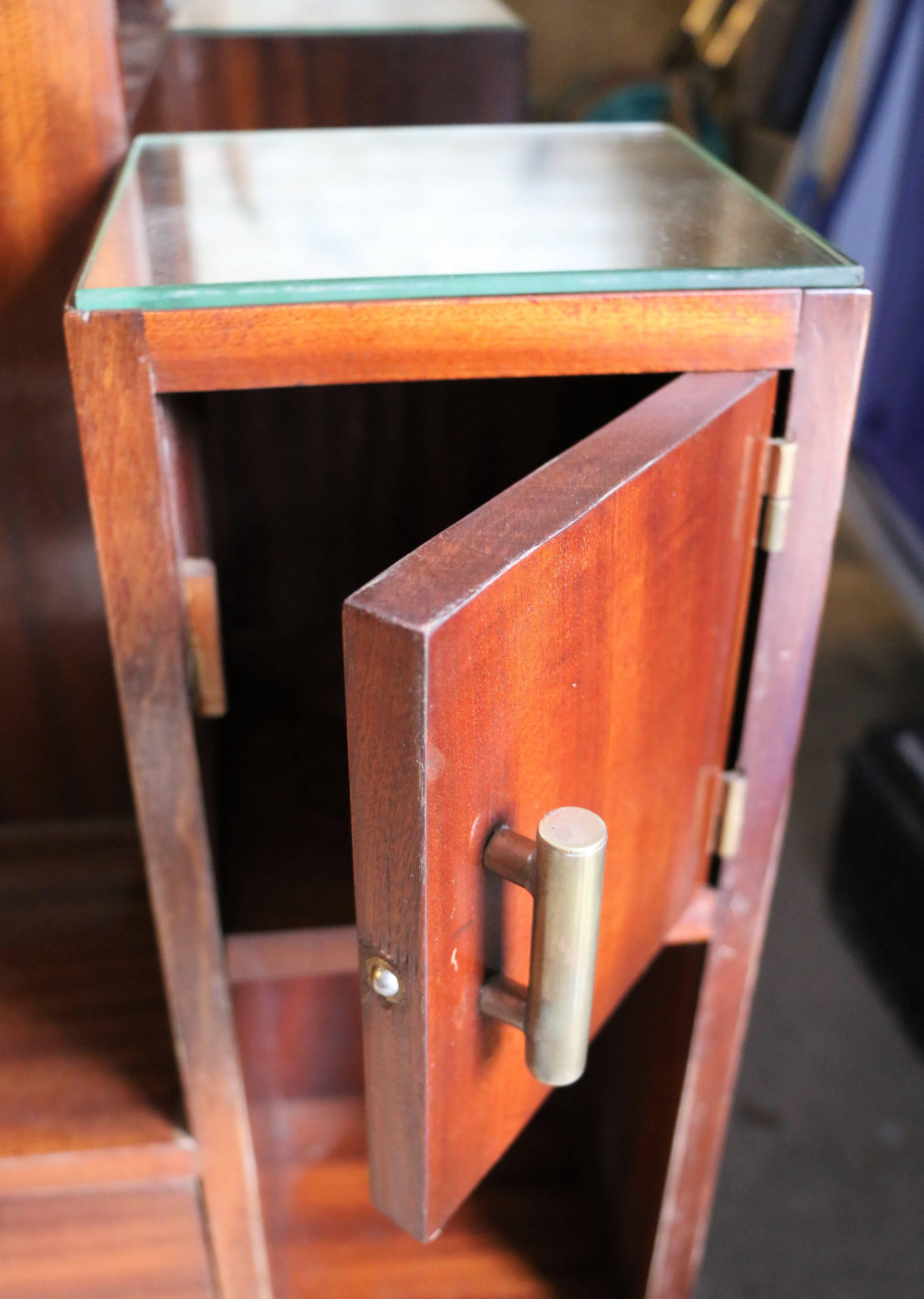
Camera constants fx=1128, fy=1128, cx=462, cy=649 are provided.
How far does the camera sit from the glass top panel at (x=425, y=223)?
1.39 feet

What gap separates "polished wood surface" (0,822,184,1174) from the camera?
585mm

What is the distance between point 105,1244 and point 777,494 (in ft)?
1.77

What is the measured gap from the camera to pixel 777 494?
486mm

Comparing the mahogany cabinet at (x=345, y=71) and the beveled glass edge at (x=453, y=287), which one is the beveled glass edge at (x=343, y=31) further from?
the beveled glass edge at (x=453, y=287)

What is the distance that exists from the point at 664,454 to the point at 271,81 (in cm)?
68

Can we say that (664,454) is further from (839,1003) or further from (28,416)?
(839,1003)

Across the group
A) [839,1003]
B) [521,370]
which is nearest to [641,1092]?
[521,370]

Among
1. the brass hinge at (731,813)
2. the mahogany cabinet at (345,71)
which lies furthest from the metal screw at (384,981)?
the mahogany cabinet at (345,71)

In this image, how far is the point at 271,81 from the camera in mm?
898

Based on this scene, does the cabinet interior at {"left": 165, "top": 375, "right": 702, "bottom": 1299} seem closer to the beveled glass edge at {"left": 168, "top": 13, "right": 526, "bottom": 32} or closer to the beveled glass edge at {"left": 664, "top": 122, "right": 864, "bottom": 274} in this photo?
the beveled glass edge at {"left": 664, "top": 122, "right": 864, "bottom": 274}

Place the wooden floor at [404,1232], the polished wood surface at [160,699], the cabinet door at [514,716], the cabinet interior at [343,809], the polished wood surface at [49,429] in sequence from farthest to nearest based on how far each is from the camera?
the wooden floor at [404,1232]
the cabinet interior at [343,809]
the polished wood surface at [49,429]
the polished wood surface at [160,699]
the cabinet door at [514,716]

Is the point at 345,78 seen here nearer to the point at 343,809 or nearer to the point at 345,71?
the point at 345,71

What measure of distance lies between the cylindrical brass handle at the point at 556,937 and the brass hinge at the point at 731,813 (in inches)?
7.6

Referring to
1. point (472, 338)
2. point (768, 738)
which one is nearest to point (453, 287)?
point (472, 338)
